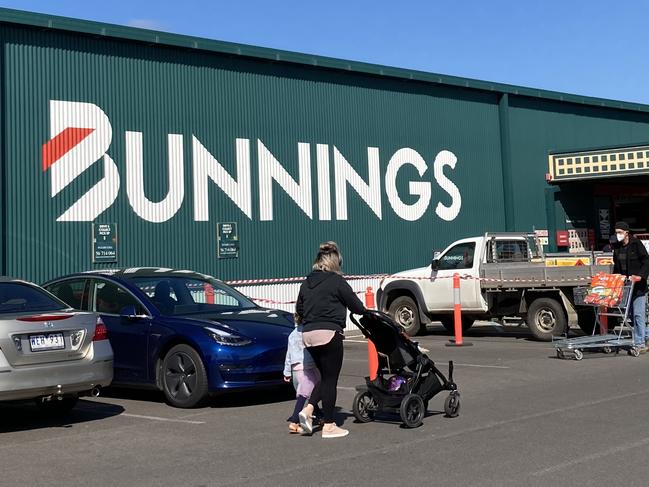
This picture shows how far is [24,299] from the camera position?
357 inches

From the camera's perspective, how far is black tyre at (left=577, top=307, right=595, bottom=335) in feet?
54.8

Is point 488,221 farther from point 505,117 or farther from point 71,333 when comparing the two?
Result: point 71,333

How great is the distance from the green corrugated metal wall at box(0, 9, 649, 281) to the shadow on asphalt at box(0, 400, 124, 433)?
335 inches

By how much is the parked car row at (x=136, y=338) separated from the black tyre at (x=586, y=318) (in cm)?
809

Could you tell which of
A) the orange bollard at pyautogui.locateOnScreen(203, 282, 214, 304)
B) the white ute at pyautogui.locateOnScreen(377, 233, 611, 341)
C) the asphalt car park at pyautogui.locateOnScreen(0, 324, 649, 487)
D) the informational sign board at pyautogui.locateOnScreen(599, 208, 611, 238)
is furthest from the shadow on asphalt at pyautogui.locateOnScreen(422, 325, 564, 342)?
the informational sign board at pyautogui.locateOnScreen(599, 208, 611, 238)

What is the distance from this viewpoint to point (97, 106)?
19.8 metres

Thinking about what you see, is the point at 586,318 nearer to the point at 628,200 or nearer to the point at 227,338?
the point at 227,338

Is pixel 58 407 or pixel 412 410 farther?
pixel 58 407

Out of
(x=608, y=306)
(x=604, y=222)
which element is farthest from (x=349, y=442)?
(x=604, y=222)

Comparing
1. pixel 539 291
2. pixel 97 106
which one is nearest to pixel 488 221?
pixel 539 291

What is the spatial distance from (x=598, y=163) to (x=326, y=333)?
897 inches

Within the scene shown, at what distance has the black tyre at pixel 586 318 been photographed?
54.8ft

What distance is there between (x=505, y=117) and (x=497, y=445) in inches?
898

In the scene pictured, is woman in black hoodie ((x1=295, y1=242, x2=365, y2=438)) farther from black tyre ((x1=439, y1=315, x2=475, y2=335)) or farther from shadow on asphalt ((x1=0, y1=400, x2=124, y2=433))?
black tyre ((x1=439, y1=315, x2=475, y2=335))
